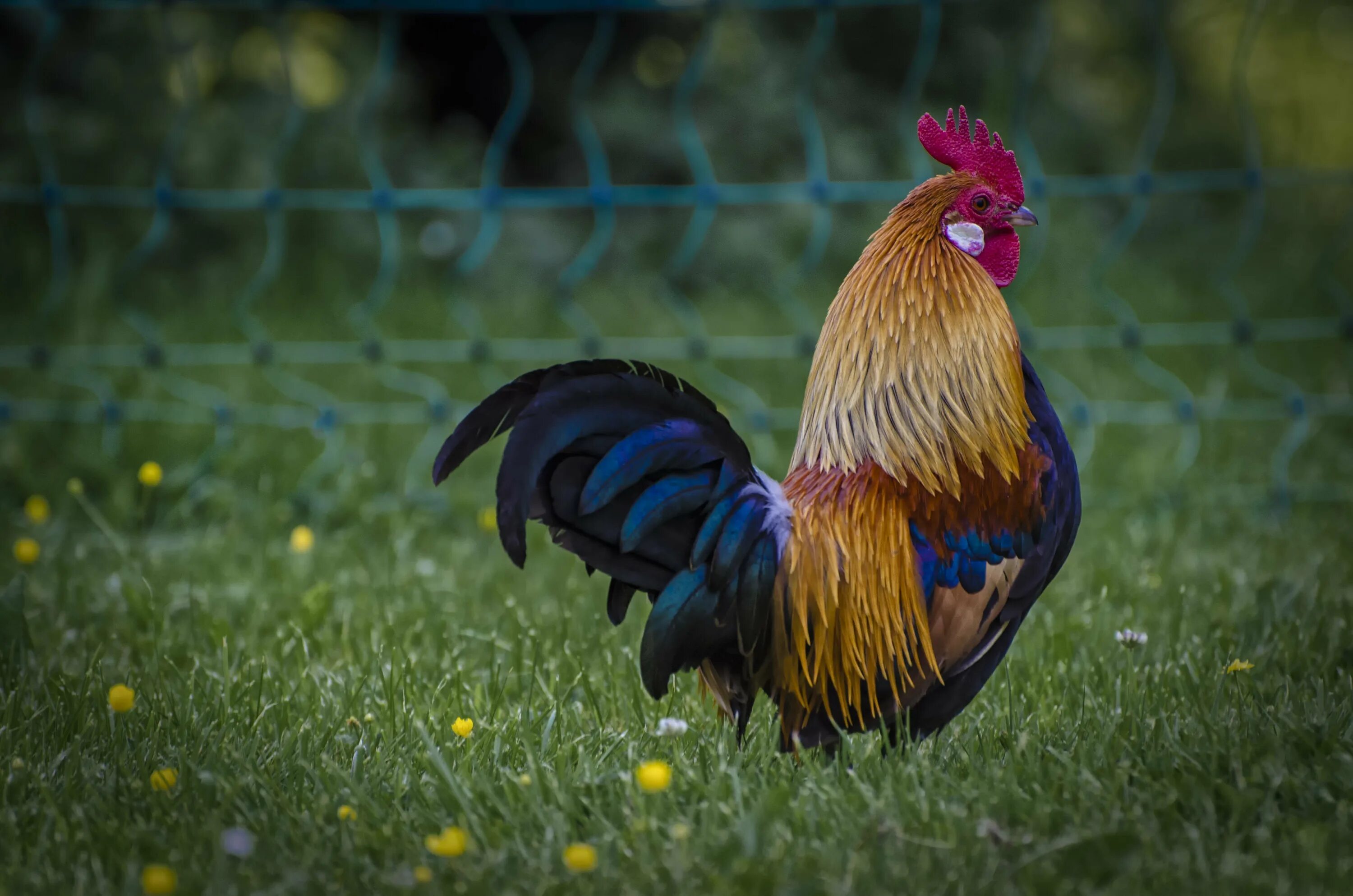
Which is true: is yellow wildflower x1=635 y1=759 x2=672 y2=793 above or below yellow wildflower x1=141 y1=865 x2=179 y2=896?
above

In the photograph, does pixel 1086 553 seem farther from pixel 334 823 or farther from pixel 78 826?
pixel 78 826

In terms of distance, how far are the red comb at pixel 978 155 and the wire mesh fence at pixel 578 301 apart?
181cm

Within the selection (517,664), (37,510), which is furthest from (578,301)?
(517,664)

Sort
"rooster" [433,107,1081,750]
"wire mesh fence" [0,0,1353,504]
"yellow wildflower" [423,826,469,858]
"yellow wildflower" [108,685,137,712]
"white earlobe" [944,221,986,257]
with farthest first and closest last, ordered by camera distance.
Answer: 1. "wire mesh fence" [0,0,1353,504]
2. "white earlobe" [944,221,986,257]
3. "yellow wildflower" [108,685,137,712]
4. "rooster" [433,107,1081,750]
5. "yellow wildflower" [423,826,469,858]

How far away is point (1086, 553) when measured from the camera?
12.5 feet

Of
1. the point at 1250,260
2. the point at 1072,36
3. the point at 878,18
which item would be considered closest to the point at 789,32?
the point at 878,18

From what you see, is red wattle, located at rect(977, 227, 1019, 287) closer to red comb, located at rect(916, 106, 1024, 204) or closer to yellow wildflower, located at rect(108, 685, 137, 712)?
red comb, located at rect(916, 106, 1024, 204)

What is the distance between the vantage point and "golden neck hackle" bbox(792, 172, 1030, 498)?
2303 mm

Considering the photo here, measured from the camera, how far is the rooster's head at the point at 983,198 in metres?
2.43

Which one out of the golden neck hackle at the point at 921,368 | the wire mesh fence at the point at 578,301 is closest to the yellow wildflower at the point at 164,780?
the golden neck hackle at the point at 921,368

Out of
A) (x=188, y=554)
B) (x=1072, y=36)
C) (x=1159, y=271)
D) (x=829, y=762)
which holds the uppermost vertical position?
(x=1072, y=36)

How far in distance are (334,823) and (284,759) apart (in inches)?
11.4

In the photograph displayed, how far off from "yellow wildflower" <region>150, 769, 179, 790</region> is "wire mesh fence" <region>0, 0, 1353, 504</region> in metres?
2.24

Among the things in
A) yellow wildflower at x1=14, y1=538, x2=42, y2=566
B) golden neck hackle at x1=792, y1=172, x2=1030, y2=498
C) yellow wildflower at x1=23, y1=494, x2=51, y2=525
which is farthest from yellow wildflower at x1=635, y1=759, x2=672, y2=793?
yellow wildflower at x1=23, y1=494, x2=51, y2=525
